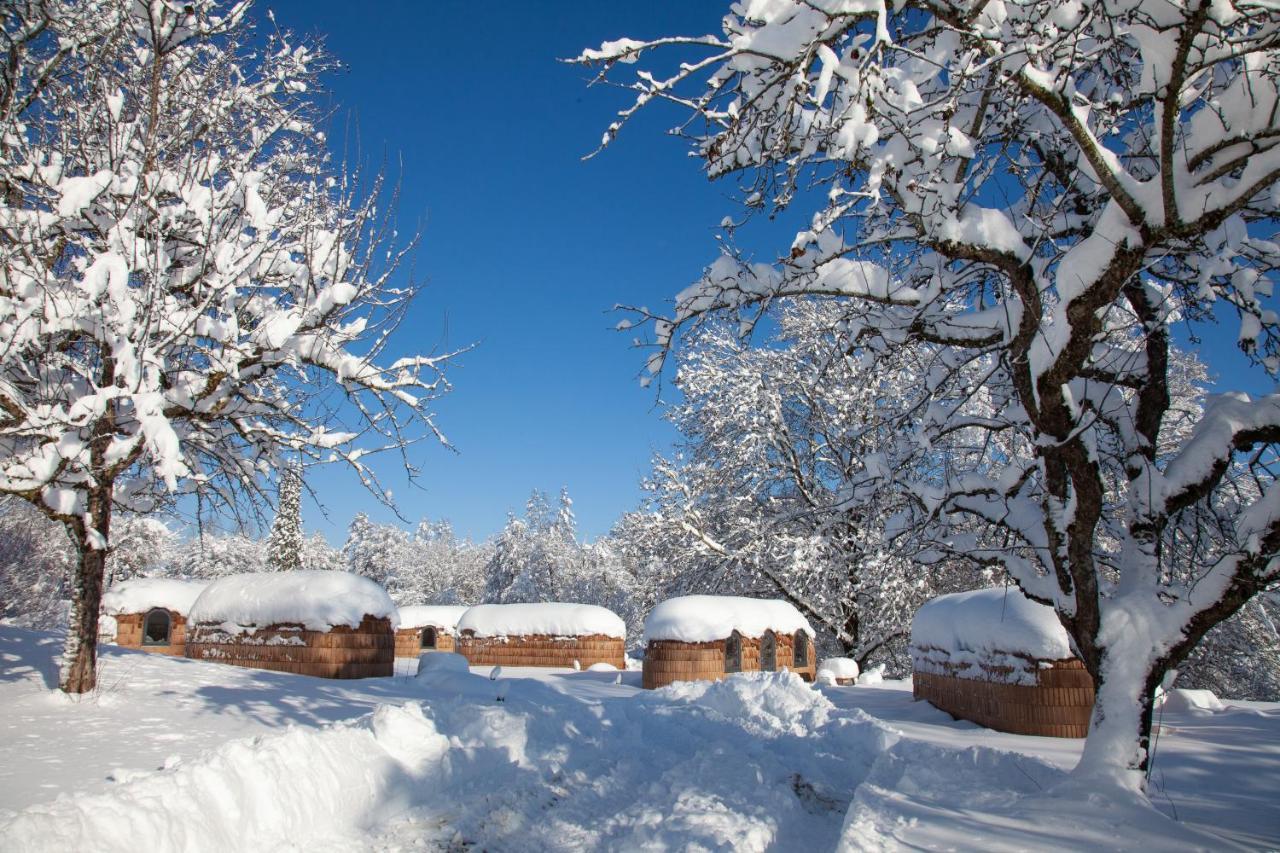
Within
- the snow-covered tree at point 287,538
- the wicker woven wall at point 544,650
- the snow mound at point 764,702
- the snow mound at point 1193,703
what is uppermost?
the snow-covered tree at point 287,538

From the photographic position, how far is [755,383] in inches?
838

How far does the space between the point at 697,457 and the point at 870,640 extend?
23.6 feet

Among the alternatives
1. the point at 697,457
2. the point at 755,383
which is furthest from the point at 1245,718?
the point at 697,457

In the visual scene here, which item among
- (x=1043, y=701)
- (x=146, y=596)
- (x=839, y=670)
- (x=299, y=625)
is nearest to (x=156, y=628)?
(x=146, y=596)

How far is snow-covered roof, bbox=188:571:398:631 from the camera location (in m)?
13.3

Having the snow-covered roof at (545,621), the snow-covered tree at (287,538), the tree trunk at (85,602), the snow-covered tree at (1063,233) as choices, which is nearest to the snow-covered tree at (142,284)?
the tree trunk at (85,602)

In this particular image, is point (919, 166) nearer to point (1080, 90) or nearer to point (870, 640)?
point (1080, 90)

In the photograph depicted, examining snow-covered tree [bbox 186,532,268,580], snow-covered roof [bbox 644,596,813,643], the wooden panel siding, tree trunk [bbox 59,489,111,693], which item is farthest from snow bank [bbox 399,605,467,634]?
the wooden panel siding

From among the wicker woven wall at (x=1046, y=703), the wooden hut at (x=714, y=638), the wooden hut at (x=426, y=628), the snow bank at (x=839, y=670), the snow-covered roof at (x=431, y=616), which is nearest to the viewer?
the wicker woven wall at (x=1046, y=703)

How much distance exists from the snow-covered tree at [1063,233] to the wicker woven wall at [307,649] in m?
10.5

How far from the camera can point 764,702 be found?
10.9 metres

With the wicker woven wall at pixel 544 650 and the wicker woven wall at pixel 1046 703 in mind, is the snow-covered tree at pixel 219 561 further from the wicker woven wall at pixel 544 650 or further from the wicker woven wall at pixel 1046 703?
the wicker woven wall at pixel 1046 703

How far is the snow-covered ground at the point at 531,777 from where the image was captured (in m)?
3.95

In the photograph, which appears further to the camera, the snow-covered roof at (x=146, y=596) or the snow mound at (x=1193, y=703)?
the snow-covered roof at (x=146, y=596)
